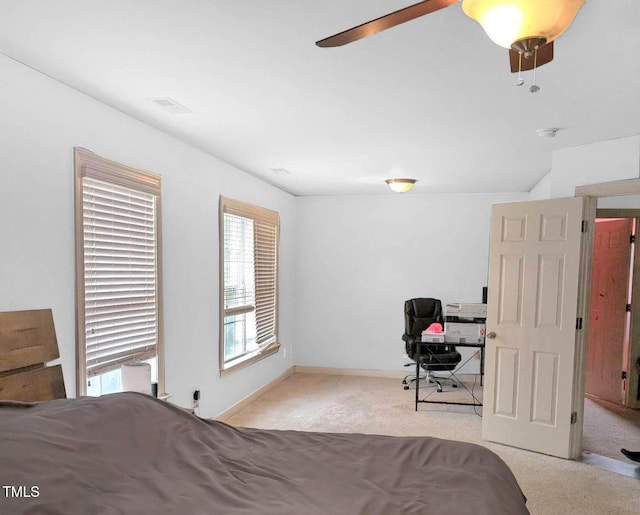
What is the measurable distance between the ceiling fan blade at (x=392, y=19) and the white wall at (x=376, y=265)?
17.0ft

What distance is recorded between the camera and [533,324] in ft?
12.5

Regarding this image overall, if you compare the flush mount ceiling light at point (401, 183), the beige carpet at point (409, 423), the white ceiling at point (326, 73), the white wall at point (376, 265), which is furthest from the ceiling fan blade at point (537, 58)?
the white wall at point (376, 265)

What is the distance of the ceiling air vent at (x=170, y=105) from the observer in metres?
2.70

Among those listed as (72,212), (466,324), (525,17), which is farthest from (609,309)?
(72,212)

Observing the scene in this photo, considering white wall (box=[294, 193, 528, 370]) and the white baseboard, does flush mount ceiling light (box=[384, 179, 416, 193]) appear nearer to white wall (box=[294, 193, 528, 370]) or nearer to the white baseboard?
white wall (box=[294, 193, 528, 370])

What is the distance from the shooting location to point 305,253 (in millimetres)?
6652

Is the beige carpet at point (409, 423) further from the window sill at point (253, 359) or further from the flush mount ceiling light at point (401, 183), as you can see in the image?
the flush mount ceiling light at point (401, 183)

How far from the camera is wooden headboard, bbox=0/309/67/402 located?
2.04 meters

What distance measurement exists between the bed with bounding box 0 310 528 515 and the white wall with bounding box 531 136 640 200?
2.59 meters

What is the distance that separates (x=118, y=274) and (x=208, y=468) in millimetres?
1626

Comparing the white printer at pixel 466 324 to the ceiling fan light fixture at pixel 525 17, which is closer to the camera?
the ceiling fan light fixture at pixel 525 17

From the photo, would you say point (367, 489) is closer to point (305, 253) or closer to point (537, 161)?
point (537, 161)

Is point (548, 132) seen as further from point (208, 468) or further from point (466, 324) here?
point (208, 468)

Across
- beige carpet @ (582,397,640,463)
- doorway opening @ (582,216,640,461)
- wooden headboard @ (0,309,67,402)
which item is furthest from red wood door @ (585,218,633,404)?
wooden headboard @ (0,309,67,402)
